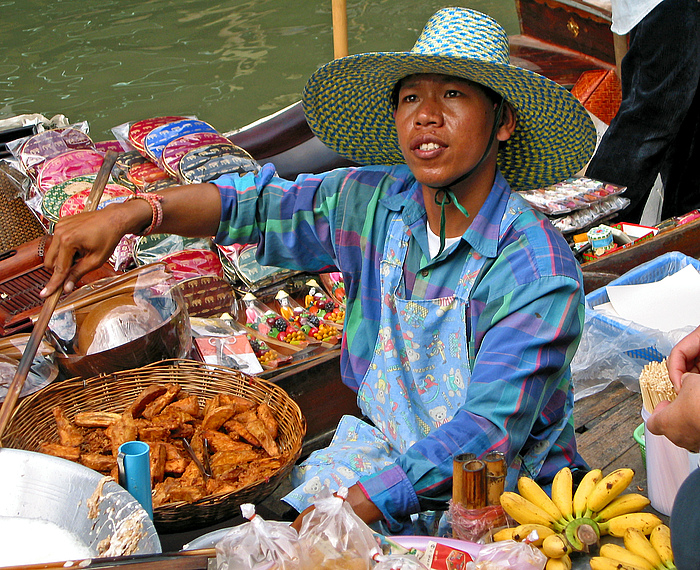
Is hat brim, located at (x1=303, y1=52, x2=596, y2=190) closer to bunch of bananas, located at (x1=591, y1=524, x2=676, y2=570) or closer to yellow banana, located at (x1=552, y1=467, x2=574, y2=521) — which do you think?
yellow banana, located at (x1=552, y1=467, x2=574, y2=521)

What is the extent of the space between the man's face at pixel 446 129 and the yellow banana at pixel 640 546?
0.79 m

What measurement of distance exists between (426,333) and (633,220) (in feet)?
9.32

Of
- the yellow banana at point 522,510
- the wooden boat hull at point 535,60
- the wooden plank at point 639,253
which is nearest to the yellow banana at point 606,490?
the yellow banana at point 522,510

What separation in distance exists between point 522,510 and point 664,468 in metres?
0.58

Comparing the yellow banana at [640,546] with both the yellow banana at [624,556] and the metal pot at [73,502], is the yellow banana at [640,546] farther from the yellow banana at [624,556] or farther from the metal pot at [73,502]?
the metal pot at [73,502]

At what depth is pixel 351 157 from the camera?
2078 millimetres

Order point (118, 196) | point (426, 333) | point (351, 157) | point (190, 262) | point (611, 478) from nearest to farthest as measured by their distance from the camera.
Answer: point (611, 478) < point (426, 333) < point (351, 157) < point (190, 262) < point (118, 196)

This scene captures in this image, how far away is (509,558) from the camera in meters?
1.09

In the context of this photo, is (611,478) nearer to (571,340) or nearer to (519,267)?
(571,340)

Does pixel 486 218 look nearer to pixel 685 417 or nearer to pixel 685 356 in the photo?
pixel 685 356

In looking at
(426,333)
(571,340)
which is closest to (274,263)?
(426,333)

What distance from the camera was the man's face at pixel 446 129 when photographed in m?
1.55

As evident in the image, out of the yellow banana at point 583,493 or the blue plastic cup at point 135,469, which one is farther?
the yellow banana at point 583,493

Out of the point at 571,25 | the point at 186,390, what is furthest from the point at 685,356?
the point at 571,25
